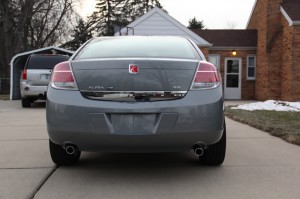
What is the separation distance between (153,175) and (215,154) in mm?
780

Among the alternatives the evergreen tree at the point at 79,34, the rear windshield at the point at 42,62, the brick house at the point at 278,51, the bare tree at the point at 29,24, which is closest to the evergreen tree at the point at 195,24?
the evergreen tree at the point at 79,34

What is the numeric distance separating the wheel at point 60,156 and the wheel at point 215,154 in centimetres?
148

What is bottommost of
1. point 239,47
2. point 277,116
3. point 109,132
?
point 277,116

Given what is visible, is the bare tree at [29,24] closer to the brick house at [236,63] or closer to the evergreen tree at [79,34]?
the evergreen tree at [79,34]

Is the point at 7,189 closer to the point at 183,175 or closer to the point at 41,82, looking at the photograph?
the point at 183,175

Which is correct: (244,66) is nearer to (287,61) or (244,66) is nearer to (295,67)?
(287,61)

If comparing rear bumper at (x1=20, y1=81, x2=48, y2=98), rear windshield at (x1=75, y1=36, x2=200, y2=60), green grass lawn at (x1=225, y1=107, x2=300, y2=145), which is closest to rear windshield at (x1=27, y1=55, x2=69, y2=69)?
rear bumper at (x1=20, y1=81, x2=48, y2=98)

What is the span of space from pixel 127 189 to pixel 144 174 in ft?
1.95

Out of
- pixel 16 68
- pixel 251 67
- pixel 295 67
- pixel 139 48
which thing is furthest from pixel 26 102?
pixel 251 67

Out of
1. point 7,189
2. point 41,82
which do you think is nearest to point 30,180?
point 7,189

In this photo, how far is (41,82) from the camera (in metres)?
13.4

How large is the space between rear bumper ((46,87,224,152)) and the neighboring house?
14747 mm

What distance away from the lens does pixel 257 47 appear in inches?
842

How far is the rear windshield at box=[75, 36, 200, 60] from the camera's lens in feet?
14.8
